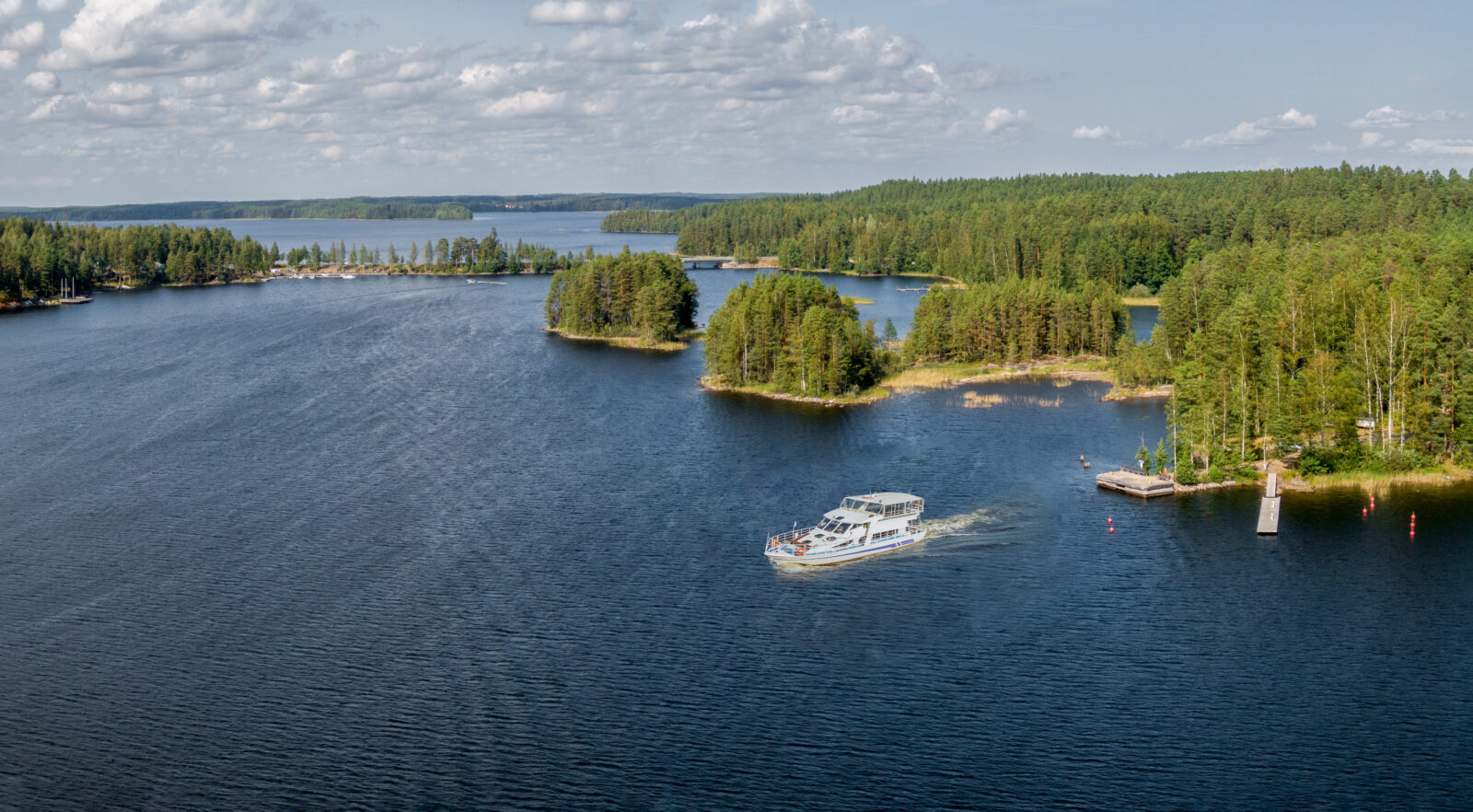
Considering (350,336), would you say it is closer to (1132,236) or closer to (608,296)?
(608,296)

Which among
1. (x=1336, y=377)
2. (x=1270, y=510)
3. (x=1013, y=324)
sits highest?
(x=1013, y=324)

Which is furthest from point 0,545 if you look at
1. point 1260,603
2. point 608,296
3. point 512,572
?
point 608,296

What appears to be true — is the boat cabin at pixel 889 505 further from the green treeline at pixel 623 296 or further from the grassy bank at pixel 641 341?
the green treeline at pixel 623 296

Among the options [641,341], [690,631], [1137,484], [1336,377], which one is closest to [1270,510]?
[1137,484]

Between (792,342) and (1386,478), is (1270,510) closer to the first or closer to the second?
(1386,478)

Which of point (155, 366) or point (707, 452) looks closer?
point (707, 452)
